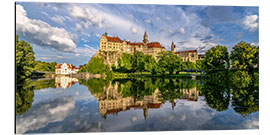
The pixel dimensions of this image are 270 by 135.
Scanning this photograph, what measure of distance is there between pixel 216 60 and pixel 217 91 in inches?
314

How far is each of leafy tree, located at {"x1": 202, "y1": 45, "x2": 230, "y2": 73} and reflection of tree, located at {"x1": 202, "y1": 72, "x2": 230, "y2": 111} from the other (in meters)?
0.63

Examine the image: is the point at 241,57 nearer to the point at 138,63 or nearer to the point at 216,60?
the point at 216,60

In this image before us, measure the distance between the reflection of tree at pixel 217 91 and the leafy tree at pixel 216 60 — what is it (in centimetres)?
63

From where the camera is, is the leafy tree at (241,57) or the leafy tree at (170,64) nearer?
the leafy tree at (241,57)

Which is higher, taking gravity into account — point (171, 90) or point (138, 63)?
point (138, 63)

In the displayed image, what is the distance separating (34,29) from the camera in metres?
7.38

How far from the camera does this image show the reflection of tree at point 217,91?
16.1 feet

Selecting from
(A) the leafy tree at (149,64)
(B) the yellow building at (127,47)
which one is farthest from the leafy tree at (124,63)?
(A) the leafy tree at (149,64)

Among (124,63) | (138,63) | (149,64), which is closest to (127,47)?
(124,63)

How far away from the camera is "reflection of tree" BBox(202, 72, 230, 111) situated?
492cm

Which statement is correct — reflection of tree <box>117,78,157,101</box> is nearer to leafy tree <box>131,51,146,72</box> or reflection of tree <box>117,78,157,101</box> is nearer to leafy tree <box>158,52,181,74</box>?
leafy tree <box>158,52,181,74</box>

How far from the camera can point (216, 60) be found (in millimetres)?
13992

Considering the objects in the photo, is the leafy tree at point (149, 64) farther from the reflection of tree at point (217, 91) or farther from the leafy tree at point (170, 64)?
the reflection of tree at point (217, 91)
